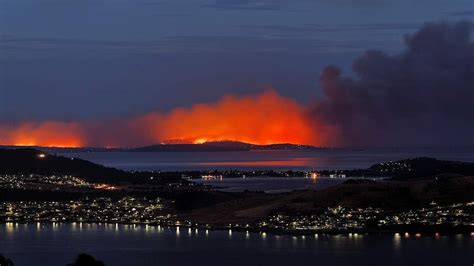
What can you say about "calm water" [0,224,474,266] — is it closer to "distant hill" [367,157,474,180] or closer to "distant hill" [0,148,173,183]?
"distant hill" [0,148,173,183]

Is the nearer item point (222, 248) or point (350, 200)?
point (222, 248)

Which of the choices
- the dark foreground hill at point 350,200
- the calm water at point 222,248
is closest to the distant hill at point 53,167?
the dark foreground hill at point 350,200

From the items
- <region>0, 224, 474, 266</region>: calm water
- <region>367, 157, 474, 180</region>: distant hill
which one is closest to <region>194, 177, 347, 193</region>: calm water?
<region>367, 157, 474, 180</region>: distant hill

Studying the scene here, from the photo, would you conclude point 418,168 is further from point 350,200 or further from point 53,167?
point 350,200

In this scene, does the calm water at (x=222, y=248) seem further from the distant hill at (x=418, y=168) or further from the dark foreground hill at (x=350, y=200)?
the distant hill at (x=418, y=168)

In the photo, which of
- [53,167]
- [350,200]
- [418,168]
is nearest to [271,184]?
[53,167]

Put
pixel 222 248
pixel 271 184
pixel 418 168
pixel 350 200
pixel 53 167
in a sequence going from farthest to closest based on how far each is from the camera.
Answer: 1. pixel 418 168
2. pixel 271 184
3. pixel 53 167
4. pixel 350 200
5. pixel 222 248

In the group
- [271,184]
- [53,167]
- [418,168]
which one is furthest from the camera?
[418,168]

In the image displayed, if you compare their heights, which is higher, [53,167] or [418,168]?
[418,168]

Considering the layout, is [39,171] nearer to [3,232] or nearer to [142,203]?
[142,203]
